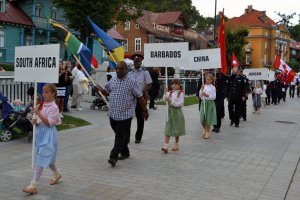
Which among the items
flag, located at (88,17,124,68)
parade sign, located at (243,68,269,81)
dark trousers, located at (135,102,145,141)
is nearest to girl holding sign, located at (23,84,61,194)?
dark trousers, located at (135,102,145,141)

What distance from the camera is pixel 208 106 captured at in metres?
11.2

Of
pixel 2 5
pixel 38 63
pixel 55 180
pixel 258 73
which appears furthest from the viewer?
pixel 2 5

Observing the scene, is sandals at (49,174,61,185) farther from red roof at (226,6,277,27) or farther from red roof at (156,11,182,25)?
red roof at (226,6,277,27)

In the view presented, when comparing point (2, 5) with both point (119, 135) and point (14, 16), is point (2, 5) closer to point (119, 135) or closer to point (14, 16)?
point (14, 16)

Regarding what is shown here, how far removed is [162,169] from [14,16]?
33.1m

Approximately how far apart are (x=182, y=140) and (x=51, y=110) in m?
5.03

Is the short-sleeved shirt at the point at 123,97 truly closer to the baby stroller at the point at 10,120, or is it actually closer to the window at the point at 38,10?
the baby stroller at the point at 10,120

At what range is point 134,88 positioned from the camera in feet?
23.9

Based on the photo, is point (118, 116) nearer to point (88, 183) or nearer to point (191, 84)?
point (88, 183)

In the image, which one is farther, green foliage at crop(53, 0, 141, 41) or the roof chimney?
the roof chimney

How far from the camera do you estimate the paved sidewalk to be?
5969 millimetres

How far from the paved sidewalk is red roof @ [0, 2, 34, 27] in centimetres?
2723

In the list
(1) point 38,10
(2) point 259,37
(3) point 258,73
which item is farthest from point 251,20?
(3) point 258,73

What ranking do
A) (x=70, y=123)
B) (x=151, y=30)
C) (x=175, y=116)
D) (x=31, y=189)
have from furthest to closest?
(x=151, y=30), (x=70, y=123), (x=175, y=116), (x=31, y=189)
